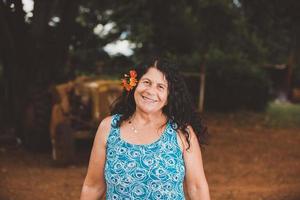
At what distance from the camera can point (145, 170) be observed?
106 inches

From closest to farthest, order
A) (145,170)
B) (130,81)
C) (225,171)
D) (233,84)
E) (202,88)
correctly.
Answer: (145,170), (130,81), (225,171), (202,88), (233,84)

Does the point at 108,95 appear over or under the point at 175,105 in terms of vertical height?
under

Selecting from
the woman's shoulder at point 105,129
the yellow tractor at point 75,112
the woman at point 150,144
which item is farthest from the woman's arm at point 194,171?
the yellow tractor at point 75,112

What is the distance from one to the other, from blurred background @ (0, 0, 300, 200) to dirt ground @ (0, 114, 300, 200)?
0.02 meters

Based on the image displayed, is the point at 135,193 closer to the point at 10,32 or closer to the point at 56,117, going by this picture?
the point at 56,117

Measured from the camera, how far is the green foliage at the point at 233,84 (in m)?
20.2

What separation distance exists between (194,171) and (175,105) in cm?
42

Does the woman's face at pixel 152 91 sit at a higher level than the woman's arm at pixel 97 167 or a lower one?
higher

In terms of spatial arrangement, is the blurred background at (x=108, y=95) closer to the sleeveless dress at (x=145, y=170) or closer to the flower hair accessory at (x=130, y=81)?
the flower hair accessory at (x=130, y=81)

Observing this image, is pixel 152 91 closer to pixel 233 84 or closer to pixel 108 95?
pixel 108 95

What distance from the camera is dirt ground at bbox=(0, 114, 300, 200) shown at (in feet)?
23.3

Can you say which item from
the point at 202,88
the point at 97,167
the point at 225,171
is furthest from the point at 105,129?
the point at 202,88

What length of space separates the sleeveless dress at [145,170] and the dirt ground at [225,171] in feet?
13.5

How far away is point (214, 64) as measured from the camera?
20922 millimetres
